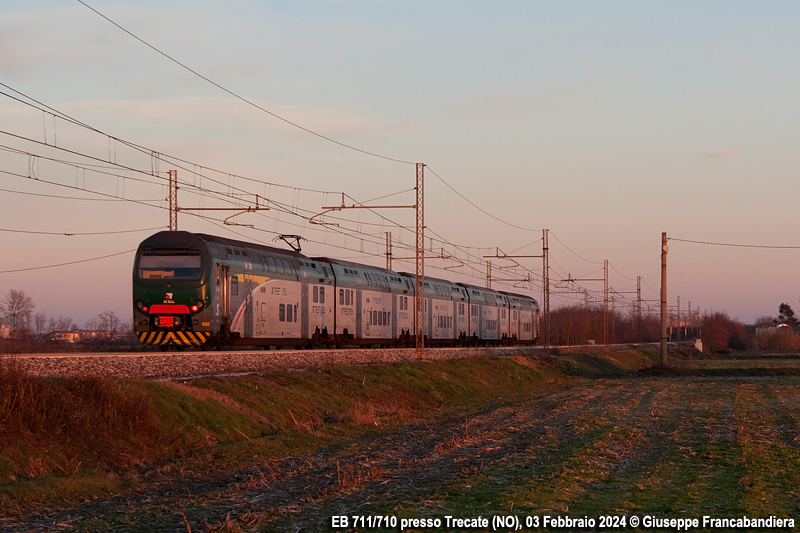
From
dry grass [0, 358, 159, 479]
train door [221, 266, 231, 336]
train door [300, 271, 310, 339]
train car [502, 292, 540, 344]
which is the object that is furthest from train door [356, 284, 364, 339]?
train car [502, 292, 540, 344]

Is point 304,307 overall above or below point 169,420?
above

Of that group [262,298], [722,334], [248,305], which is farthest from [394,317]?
[722,334]

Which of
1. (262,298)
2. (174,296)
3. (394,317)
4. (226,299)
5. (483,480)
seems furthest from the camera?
(394,317)

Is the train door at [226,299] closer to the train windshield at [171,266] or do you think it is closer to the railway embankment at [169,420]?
the train windshield at [171,266]

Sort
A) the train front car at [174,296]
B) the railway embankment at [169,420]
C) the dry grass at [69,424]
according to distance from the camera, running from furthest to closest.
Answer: the train front car at [174,296]
the dry grass at [69,424]
the railway embankment at [169,420]

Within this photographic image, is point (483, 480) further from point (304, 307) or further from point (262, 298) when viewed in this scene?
point (304, 307)

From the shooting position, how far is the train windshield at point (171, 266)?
3100cm

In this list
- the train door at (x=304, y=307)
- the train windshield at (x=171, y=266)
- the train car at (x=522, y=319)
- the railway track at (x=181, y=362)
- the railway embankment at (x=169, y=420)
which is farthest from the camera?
the train car at (x=522, y=319)

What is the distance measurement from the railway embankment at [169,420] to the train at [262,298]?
2399 millimetres

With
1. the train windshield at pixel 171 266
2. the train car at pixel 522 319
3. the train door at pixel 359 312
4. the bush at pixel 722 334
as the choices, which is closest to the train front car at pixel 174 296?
the train windshield at pixel 171 266

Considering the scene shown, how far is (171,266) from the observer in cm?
3109

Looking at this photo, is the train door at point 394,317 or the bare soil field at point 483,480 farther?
the train door at point 394,317

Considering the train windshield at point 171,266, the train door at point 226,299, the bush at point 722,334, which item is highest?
the train windshield at point 171,266

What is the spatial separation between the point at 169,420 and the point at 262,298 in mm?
14435
